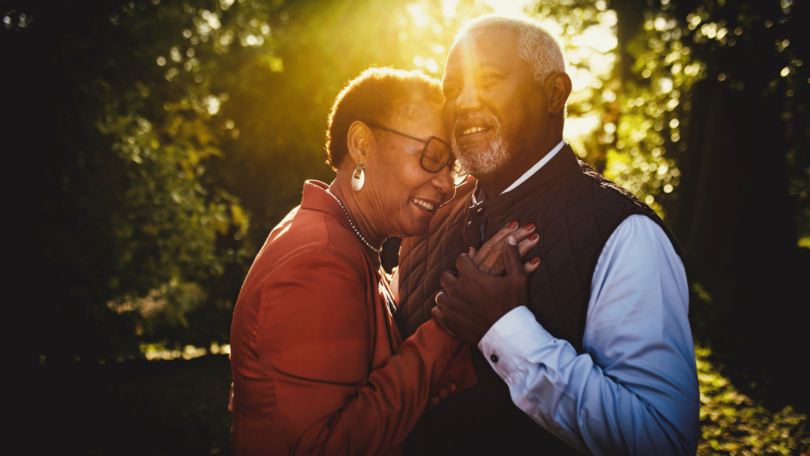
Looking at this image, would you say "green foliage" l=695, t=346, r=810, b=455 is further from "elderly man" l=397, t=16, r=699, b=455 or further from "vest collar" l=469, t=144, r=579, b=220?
"vest collar" l=469, t=144, r=579, b=220

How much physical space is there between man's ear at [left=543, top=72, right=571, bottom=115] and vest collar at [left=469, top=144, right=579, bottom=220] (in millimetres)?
222

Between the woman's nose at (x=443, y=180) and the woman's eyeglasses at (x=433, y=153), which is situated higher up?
the woman's eyeglasses at (x=433, y=153)

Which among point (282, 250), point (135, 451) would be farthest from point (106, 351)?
point (282, 250)

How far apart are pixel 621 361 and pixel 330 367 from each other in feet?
3.74

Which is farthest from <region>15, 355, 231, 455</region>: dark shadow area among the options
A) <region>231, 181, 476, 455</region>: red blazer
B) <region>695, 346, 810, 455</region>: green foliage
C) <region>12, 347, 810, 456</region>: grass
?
<region>695, 346, 810, 455</region>: green foliage

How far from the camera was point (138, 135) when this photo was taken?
6.43m

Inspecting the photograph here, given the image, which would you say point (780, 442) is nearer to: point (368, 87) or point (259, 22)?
point (368, 87)

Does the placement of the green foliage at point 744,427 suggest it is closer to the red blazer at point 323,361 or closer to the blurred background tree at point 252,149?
the blurred background tree at point 252,149

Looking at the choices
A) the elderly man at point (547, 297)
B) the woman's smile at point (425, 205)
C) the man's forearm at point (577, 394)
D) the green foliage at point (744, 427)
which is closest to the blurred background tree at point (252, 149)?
the green foliage at point (744, 427)

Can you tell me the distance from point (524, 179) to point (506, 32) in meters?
0.78

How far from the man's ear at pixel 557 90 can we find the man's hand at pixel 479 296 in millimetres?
839

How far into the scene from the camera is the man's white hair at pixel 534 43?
2.35m

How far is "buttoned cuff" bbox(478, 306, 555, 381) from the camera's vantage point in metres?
1.82

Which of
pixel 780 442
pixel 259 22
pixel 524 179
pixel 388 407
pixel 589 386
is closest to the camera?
pixel 589 386
